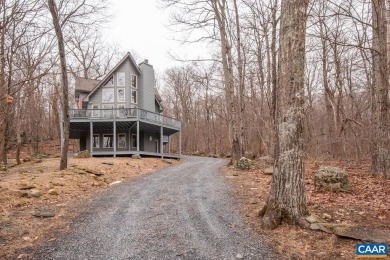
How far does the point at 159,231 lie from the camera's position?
18.2 ft

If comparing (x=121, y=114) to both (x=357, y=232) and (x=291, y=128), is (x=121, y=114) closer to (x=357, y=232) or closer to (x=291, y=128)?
(x=291, y=128)

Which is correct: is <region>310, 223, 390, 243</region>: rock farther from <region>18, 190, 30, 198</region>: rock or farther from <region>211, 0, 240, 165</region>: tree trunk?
<region>211, 0, 240, 165</region>: tree trunk

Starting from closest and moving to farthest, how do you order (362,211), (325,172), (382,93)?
(362,211) < (325,172) < (382,93)

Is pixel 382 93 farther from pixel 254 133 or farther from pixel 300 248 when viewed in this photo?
pixel 254 133

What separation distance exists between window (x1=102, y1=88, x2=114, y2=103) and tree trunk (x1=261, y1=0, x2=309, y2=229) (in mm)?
22139

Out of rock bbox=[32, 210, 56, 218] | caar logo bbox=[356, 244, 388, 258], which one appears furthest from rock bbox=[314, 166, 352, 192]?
rock bbox=[32, 210, 56, 218]

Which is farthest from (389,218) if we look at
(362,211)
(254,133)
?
(254,133)

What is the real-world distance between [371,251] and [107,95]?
24.6m

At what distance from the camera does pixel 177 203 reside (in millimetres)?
7699

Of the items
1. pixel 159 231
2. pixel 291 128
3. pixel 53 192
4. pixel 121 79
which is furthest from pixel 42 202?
pixel 121 79

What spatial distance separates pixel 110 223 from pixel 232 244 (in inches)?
117

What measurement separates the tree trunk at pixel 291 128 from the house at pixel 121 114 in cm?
1734

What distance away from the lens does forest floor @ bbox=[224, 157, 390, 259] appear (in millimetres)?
4469

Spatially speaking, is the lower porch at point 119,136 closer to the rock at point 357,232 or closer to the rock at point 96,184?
the rock at point 96,184
